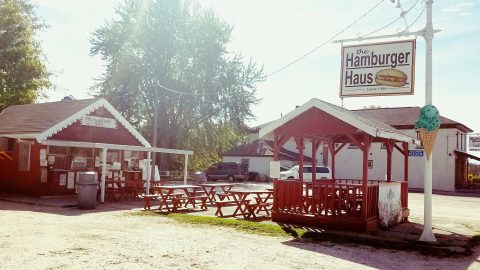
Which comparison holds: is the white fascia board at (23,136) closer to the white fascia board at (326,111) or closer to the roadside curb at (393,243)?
the white fascia board at (326,111)

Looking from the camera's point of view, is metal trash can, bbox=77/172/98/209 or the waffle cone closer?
the waffle cone

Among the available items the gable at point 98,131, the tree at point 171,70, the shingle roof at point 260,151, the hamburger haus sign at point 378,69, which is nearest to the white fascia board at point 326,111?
the hamburger haus sign at point 378,69

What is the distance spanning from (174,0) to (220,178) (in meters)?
16.2

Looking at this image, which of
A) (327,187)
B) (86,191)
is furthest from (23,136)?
(327,187)

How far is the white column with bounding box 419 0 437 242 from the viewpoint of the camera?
10.8 metres

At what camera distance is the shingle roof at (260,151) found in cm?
4691

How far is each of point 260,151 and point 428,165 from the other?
119 ft

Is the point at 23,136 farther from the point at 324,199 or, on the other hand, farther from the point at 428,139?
the point at 428,139

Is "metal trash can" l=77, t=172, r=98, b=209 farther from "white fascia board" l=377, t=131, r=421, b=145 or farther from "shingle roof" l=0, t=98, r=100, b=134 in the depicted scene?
"white fascia board" l=377, t=131, r=421, b=145

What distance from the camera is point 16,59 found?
34.8 metres

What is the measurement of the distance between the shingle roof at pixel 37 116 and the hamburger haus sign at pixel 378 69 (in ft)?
43.3

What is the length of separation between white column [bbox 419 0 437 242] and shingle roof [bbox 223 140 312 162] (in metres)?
34.9

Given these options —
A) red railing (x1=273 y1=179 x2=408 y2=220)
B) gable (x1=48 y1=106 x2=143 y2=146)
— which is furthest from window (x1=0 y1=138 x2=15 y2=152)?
red railing (x1=273 y1=179 x2=408 y2=220)

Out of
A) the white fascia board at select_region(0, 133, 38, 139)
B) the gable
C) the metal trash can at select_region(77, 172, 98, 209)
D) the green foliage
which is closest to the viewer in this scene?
the metal trash can at select_region(77, 172, 98, 209)
